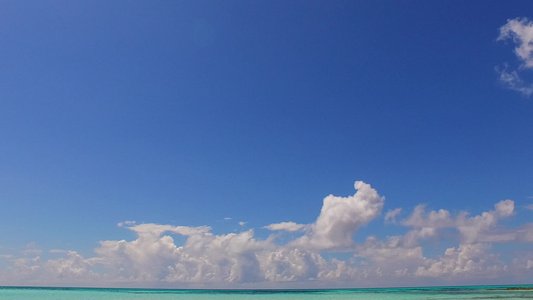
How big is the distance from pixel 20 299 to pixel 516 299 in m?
65.2

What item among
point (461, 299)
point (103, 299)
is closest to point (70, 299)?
point (103, 299)

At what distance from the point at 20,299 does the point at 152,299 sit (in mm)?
18060

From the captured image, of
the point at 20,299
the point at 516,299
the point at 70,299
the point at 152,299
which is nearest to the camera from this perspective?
the point at 516,299

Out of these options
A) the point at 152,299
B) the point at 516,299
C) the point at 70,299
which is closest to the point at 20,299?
the point at 70,299

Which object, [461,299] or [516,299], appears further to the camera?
[461,299]

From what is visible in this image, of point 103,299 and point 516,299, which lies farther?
point 103,299

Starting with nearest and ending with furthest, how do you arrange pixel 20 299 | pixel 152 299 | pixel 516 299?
pixel 516 299, pixel 20 299, pixel 152 299

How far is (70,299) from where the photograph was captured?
5700 centimetres

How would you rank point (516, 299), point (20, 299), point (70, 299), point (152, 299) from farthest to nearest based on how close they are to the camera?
point (152, 299), point (70, 299), point (20, 299), point (516, 299)

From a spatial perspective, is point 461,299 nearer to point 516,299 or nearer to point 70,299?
point 516,299

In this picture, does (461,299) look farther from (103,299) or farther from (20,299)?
(20,299)

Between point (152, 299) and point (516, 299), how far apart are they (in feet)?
169

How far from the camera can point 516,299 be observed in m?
49.5

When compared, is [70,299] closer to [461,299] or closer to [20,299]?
[20,299]
